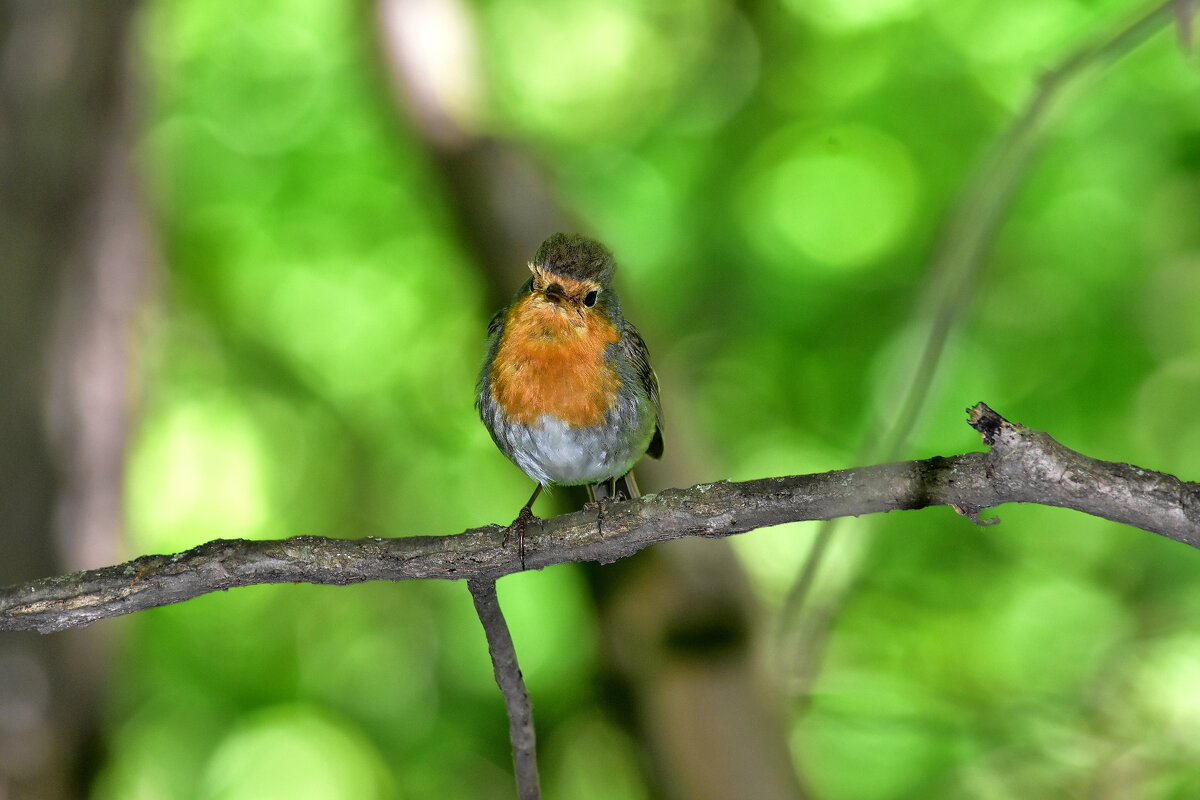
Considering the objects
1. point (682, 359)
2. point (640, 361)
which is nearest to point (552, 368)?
point (640, 361)

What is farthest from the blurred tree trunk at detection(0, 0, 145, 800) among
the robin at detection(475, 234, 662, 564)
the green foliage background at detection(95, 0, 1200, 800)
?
the robin at detection(475, 234, 662, 564)

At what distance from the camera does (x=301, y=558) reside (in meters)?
2.36

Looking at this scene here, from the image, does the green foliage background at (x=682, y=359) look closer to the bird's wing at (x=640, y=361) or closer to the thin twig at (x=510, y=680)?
the bird's wing at (x=640, y=361)

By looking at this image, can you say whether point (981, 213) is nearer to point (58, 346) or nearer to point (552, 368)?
point (552, 368)

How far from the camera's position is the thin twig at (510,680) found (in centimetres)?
248

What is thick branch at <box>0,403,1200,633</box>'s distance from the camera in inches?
79.7

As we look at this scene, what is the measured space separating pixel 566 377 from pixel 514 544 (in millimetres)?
1274

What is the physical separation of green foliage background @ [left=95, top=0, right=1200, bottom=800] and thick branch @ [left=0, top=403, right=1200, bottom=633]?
2.82 m

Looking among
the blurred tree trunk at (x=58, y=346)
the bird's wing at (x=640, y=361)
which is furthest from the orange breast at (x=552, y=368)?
the blurred tree trunk at (x=58, y=346)

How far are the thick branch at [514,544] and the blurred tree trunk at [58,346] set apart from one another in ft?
8.88

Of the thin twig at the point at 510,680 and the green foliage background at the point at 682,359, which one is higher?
the green foliage background at the point at 682,359

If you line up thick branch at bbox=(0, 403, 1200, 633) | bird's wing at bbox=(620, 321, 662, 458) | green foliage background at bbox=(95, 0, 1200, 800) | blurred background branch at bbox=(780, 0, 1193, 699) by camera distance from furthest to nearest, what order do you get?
1. green foliage background at bbox=(95, 0, 1200, 800)
2. bird's wing at bbox=(620, 321, 662, 458)
3. thick branch at bbox=(0, 403, 1200, 633)
4. blurred background branch at bbox=(780, 0, 1193, 699)

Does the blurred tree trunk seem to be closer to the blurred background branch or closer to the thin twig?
the thin twig

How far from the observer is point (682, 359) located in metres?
7.19
